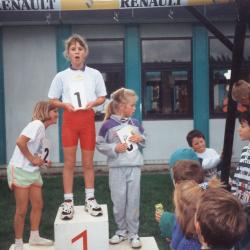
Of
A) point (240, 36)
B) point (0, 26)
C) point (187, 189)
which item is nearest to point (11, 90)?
point (0, 26)

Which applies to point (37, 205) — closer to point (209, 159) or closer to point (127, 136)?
point (127, 136)

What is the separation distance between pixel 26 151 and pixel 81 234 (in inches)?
35.4

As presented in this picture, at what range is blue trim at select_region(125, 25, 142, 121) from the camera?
10.4 m

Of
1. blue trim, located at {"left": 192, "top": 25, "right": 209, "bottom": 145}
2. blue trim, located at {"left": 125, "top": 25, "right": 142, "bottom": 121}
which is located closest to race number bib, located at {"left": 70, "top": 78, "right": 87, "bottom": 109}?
blue trim, located at {"left": 125, "top": 25, "right": 142, "bottom": 121}

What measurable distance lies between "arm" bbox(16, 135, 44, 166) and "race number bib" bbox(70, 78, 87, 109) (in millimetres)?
566

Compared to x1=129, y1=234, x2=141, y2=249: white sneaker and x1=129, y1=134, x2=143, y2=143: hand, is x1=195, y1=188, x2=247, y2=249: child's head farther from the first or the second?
x1=129, y1=234, x2=141, y2=249: white sneaker

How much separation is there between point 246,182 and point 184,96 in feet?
22.1

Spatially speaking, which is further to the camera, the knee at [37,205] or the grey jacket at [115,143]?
the knee at [37,205]

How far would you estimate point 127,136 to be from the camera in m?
5.00

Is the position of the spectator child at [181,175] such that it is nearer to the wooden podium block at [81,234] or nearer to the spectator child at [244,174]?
the spectator child at [244,174]

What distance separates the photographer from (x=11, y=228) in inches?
241

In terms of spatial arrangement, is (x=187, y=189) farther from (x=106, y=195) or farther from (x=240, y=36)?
(x=106, y=195)

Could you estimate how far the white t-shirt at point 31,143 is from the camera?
488 cm

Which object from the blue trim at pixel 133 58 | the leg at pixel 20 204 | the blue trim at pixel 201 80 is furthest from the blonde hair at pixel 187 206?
the blue trim at pixel 201 80
